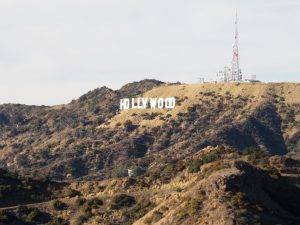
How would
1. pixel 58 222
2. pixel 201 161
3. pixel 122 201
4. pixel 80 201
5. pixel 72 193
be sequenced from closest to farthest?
pixel 58 222 < pixel 122 201 < pixel 80 201 < pixel 201 161 < pixel 72 193

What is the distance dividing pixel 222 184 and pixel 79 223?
55.7 feet

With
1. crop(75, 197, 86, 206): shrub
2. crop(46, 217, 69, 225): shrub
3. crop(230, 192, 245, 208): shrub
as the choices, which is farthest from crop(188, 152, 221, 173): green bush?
crop(230, 192, 245, 208): shrub

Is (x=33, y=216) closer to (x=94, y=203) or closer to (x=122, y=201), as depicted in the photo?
(x=94, y=203)

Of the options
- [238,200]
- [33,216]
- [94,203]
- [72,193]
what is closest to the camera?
[238,200]

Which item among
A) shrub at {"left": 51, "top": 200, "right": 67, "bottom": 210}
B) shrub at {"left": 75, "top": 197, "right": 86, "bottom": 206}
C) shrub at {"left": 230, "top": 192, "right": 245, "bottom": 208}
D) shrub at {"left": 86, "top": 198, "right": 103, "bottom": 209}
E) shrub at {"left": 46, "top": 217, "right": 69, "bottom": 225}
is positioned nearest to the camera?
shrub at {"left": 230, "top": 192, "right": 245, "bottom": 208}

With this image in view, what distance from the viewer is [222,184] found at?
2670 inches

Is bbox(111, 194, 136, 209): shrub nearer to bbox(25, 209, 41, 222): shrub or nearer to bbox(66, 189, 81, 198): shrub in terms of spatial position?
bbox(25, 209, 41, 222): shrub

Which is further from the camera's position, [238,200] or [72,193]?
[72,193]

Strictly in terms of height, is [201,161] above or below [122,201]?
above

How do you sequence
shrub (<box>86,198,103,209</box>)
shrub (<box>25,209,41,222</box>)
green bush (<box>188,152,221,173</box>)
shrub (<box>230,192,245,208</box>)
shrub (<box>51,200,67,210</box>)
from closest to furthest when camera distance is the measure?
shrub (<box>230,192,245,208</box>) → shrub (<box>25,209,41,222</box>) → shrub (<box>86,198,103,209</box>) → shrub (<box>51,200,67,210</box>) → green bush (<box>188,152,221,173</box>)

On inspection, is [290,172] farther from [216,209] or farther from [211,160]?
[216,209]

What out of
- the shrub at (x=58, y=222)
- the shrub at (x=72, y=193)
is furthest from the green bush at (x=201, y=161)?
the shrub at (x=58, y=222)

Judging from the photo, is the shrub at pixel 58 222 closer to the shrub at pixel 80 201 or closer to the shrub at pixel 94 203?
the shrub at pixel 94 203

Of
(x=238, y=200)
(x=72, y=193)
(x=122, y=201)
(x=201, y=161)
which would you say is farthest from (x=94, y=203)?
(x=238, y=200)
